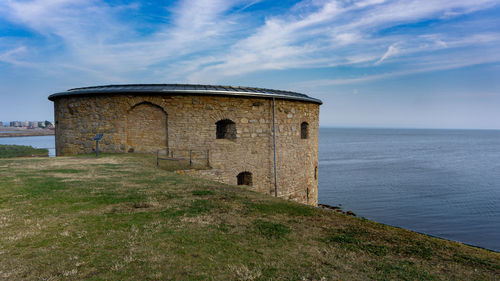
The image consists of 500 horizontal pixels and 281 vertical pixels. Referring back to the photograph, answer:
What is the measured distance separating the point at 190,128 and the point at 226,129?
1.47m

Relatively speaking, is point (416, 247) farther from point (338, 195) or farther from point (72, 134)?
point (338, 195)

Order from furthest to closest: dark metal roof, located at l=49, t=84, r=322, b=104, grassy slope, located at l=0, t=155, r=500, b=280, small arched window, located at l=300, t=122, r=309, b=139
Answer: small arched window, located at l=300, t=122, r=309, b=139, dark metal roof, located at l=49, t=84, r=322, b=104, grassy slope, located at l=0, t=155, r=500, b=280

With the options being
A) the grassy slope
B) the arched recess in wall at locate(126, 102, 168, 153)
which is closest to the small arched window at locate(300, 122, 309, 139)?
the arched recess in wall at locate(126, 102, 168, 153)

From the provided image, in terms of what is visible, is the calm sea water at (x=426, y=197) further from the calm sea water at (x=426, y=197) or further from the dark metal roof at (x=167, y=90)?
the dark metal roof at (x=167, y=90)

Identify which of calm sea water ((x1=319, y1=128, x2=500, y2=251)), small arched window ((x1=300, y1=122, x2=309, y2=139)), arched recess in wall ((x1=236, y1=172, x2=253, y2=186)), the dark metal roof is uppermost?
the dark metal roof

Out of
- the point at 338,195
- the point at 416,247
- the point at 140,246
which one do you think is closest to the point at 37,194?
the point at 140,246

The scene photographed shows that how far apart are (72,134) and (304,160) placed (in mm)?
9981

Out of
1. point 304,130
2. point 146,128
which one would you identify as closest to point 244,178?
point 304,130

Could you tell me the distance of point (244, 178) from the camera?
508 inches

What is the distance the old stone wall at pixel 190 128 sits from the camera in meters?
11.8

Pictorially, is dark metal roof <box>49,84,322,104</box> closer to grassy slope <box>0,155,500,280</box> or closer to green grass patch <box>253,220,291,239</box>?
grassy slope <box>0,155,500,280</box>

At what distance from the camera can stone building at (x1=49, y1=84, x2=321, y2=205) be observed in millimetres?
11750

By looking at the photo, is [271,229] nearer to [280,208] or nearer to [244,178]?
[280,208]

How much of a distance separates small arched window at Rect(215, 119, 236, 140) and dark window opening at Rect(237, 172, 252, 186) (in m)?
1.66
